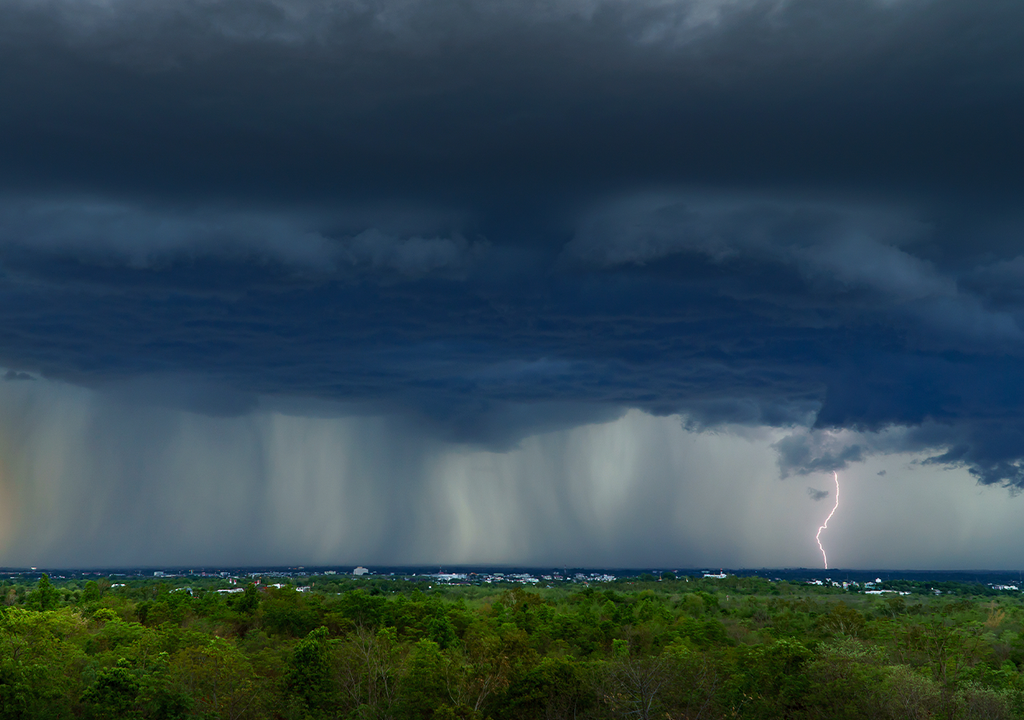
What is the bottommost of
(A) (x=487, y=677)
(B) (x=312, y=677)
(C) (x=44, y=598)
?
(B) (x=312, y=677)

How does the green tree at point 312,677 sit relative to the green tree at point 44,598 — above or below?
below

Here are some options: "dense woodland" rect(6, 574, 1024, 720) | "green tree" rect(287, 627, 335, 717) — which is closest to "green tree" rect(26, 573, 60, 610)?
"dense woodland" rect(6, 574, 1024, 720)

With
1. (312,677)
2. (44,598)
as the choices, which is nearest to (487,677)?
(312,677)

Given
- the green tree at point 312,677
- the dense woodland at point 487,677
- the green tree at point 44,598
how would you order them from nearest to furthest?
the dense woodland at point 487,677
the green tree at point 312,677
the green tree at point 44,598

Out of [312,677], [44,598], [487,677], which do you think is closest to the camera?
[487,677]

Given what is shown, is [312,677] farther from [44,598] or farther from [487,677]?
[44,598]

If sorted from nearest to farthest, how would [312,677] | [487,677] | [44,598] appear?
[487,677]
[312,677]
[44,598]

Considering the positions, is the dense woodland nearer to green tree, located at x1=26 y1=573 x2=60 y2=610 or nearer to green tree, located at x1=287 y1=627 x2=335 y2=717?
green tree, located at x1=287 y1=627 x2=335 y2=717

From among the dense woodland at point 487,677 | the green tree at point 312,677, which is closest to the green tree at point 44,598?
the dense woodland at point 487,677

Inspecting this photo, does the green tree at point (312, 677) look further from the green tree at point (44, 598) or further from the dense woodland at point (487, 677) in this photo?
the green tree at point (44, 598)

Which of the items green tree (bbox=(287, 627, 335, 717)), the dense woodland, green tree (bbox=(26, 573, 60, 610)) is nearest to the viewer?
the dense woodland

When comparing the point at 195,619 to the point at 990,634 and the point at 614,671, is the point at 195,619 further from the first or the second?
the point at 990,634

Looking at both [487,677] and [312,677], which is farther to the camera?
[312,677]

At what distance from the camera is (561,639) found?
126000 mm
